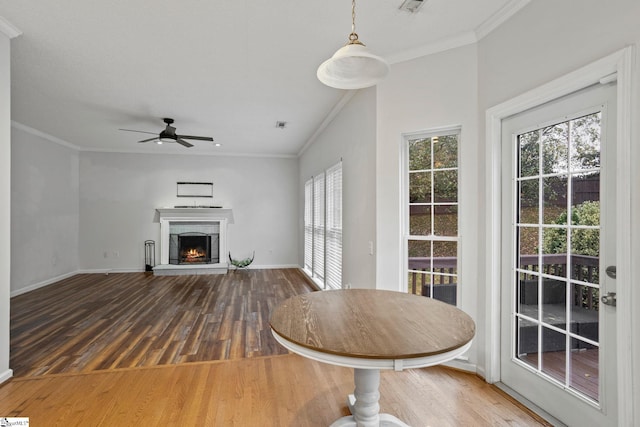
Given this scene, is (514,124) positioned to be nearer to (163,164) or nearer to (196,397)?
(196,397)

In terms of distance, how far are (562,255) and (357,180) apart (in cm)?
204

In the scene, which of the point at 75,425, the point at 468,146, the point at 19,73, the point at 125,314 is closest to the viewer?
the point at 75,425

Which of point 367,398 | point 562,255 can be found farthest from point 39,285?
point 562,255

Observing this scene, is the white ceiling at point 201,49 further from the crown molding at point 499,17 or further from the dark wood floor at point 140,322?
the dark wood floor at point 140,322

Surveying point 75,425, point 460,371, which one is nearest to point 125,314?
point 75,425

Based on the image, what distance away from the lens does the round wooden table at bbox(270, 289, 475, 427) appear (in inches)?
48.1

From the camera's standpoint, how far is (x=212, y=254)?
24.9 feet

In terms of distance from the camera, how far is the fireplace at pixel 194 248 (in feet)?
24.3

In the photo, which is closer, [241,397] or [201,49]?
[241,397]

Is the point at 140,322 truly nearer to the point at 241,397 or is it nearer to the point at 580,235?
the point at 241,397

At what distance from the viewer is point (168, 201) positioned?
7.43 meters

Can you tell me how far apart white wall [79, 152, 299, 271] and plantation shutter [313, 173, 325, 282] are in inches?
76.8

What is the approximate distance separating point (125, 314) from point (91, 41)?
3.23 m

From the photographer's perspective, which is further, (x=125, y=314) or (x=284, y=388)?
(x=125, y=314)
